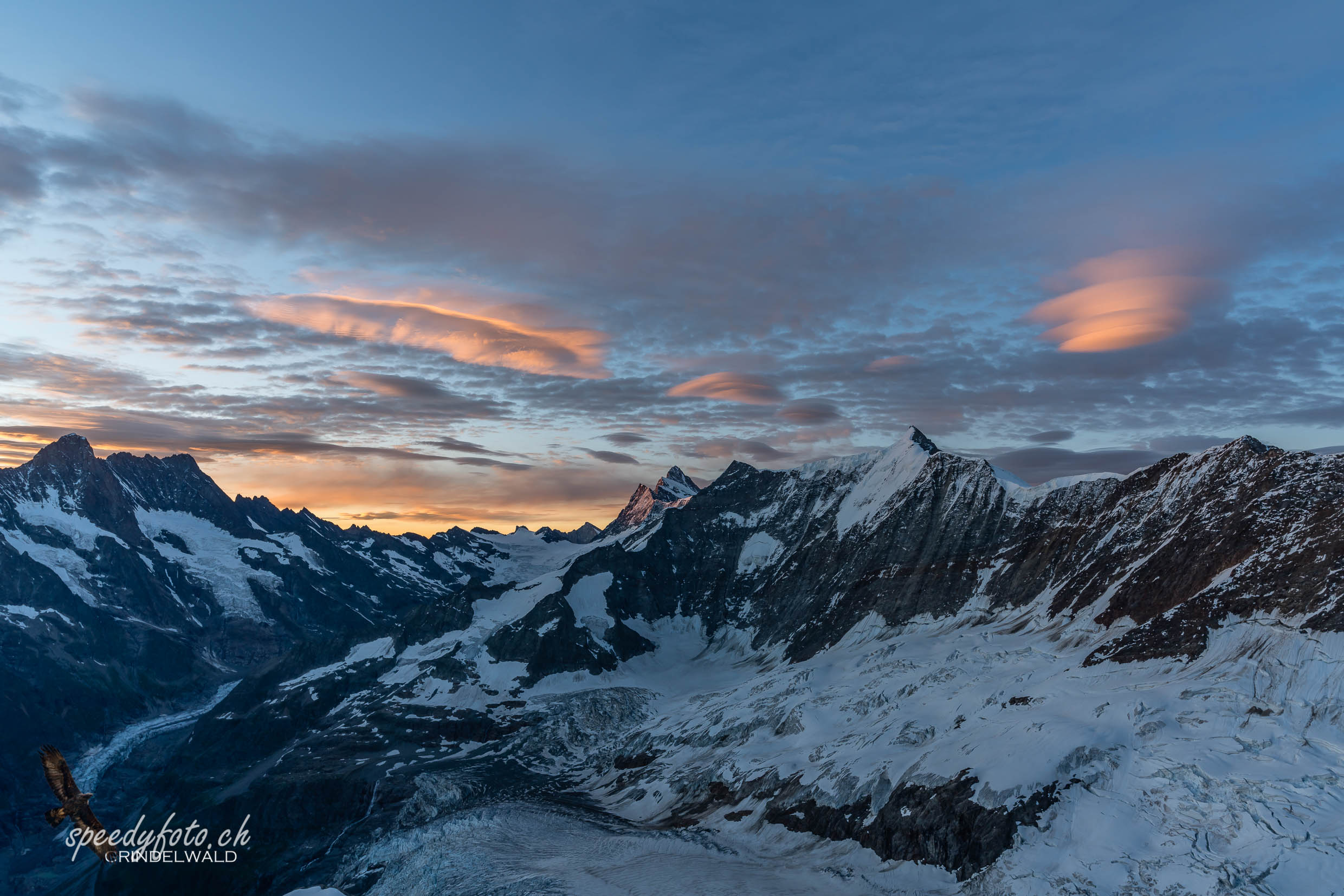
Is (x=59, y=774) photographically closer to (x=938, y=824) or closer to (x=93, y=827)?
(x=93, y=827)

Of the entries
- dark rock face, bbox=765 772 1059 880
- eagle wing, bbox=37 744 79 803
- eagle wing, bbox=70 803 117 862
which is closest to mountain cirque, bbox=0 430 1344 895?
dark rock face, bbox=765 772 1059 880

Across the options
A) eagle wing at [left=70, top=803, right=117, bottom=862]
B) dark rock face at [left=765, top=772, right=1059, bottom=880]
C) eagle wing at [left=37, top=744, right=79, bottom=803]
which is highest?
eagle wing at [left=37, top=744, right=79, bottom=803]

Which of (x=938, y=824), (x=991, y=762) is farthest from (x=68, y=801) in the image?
(x=991, y=762)

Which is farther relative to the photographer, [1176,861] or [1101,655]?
[1101,655]

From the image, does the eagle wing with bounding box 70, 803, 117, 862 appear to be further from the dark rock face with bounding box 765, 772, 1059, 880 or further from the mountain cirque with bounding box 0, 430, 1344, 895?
the dark rock face with bounding box 765, 772, 1059, 880

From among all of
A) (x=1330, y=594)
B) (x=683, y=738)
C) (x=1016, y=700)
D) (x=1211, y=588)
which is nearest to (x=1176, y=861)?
(x=1016, y=700)

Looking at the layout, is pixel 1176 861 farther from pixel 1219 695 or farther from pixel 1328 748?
pixel 1219 695

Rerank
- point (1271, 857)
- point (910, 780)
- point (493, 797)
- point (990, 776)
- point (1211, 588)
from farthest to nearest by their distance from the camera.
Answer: point (493, 797) < point (1211, 588) < point (910, 780) < point (990, 776) < point (1271, 857)
